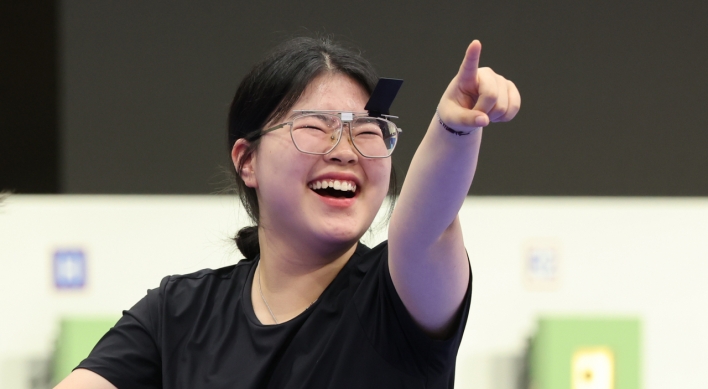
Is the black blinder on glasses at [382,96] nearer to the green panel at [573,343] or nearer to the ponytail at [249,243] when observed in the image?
the ponytail at [249,243]

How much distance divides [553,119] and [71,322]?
1545 mm

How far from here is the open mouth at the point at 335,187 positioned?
3.44 feet

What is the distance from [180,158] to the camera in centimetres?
248

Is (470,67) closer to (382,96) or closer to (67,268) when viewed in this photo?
(382,96)

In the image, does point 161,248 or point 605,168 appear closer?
point 161,248

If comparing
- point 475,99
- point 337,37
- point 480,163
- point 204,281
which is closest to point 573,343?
point 480,163

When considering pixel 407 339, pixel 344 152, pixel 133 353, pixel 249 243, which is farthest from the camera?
pixel 249 243

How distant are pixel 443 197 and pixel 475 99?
106 millimetres

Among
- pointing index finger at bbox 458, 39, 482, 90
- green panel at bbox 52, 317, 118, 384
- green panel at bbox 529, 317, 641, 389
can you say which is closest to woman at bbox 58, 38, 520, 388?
pointing index finger at bbox 458, 39, 482, 90

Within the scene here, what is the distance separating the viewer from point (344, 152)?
104cm

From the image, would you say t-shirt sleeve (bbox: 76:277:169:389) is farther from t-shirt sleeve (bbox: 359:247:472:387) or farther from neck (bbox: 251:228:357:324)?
t-shirt sleeve (bbox: 359:247:472:387)

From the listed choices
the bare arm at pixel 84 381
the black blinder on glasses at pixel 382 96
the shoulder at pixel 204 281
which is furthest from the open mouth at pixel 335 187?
the bare arm at pixel 84 381

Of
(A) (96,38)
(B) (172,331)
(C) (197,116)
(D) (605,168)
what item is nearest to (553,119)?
(D) (605,168)

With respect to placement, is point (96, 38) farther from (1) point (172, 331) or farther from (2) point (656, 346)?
(2) point (656, 346)
